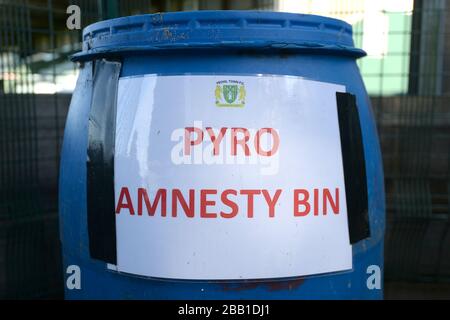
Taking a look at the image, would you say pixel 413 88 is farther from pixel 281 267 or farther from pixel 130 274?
pixel 130 274

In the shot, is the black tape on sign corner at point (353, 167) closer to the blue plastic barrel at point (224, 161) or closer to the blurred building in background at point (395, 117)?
the blue plastic barrel at point (224, 161)

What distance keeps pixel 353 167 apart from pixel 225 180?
45cm

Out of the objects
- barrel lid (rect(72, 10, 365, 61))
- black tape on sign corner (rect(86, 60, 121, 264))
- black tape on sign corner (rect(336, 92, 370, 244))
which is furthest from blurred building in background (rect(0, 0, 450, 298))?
black tape on sign corner (rect(336, 92, 370, 244))

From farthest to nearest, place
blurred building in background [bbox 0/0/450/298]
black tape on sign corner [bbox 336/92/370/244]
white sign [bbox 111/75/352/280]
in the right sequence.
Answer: blurred building in background [bbox 0/0/450/298] < black tape on sign corner [bbox 336/92/370/244] < white sign [bbox 111/75/352/280]

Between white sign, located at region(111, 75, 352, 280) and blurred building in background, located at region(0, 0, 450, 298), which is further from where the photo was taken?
blurred building in background, located at region(0, 0, 450, 298)

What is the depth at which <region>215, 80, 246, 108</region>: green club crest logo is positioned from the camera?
1513 millimetres

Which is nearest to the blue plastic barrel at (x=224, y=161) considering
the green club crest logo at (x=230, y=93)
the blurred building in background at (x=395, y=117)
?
the green club crest logo at (x=230, y=93)

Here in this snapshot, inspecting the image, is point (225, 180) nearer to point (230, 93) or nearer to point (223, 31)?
point (230, 93)

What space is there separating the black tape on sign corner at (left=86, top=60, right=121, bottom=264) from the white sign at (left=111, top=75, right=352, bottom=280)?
0.06 metres

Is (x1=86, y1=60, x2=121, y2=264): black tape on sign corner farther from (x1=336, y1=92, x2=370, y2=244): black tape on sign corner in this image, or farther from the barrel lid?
(x1=336, y1=92, x2=370, y2=244): black tape on sign corner

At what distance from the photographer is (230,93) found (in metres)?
1.52

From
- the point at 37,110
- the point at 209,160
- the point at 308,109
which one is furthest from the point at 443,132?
the point at 37,110

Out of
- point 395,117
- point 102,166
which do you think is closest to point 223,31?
point 102,166

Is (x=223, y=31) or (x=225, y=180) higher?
(x=223, y=31)
